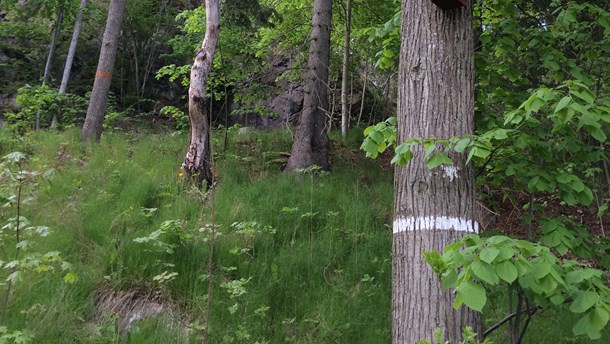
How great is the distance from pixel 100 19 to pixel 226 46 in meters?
8.44

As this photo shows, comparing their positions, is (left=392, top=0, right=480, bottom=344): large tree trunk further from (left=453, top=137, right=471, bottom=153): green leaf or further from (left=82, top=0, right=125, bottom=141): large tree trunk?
(left=82, top=0, right=125, bottom=141): large tree trunk

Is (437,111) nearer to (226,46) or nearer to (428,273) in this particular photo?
(428,273)

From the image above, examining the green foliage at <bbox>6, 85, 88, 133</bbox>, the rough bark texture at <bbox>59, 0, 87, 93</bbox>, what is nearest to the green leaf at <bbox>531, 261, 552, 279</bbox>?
the green foliage at <bbox>6, 85, 88, 133</bbox>

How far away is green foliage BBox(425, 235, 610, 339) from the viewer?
6.18ft

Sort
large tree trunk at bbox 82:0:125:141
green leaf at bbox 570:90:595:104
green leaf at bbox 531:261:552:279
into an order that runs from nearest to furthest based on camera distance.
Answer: green leaf at bbox 531:261:552:279 → green leaf at bbox 570:90:595:104 → large tree trunk at bbox 82:0:125:141

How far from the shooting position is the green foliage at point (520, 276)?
188 cm

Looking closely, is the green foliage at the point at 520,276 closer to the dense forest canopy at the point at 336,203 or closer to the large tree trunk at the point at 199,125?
the dense forest canopy at the point at 336,203

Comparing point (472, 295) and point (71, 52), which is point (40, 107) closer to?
point (71, 52)

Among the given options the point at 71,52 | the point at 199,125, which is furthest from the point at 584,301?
the point at 71,52

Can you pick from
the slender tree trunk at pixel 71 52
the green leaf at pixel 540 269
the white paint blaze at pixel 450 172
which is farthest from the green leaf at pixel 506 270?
the slender tree trunk at pixel 71 52

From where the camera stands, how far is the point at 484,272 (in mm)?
1872

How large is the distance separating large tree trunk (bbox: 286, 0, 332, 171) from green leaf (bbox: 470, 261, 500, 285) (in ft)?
21.8

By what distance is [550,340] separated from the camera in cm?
434

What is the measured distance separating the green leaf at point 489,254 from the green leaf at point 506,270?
49 millimetres
